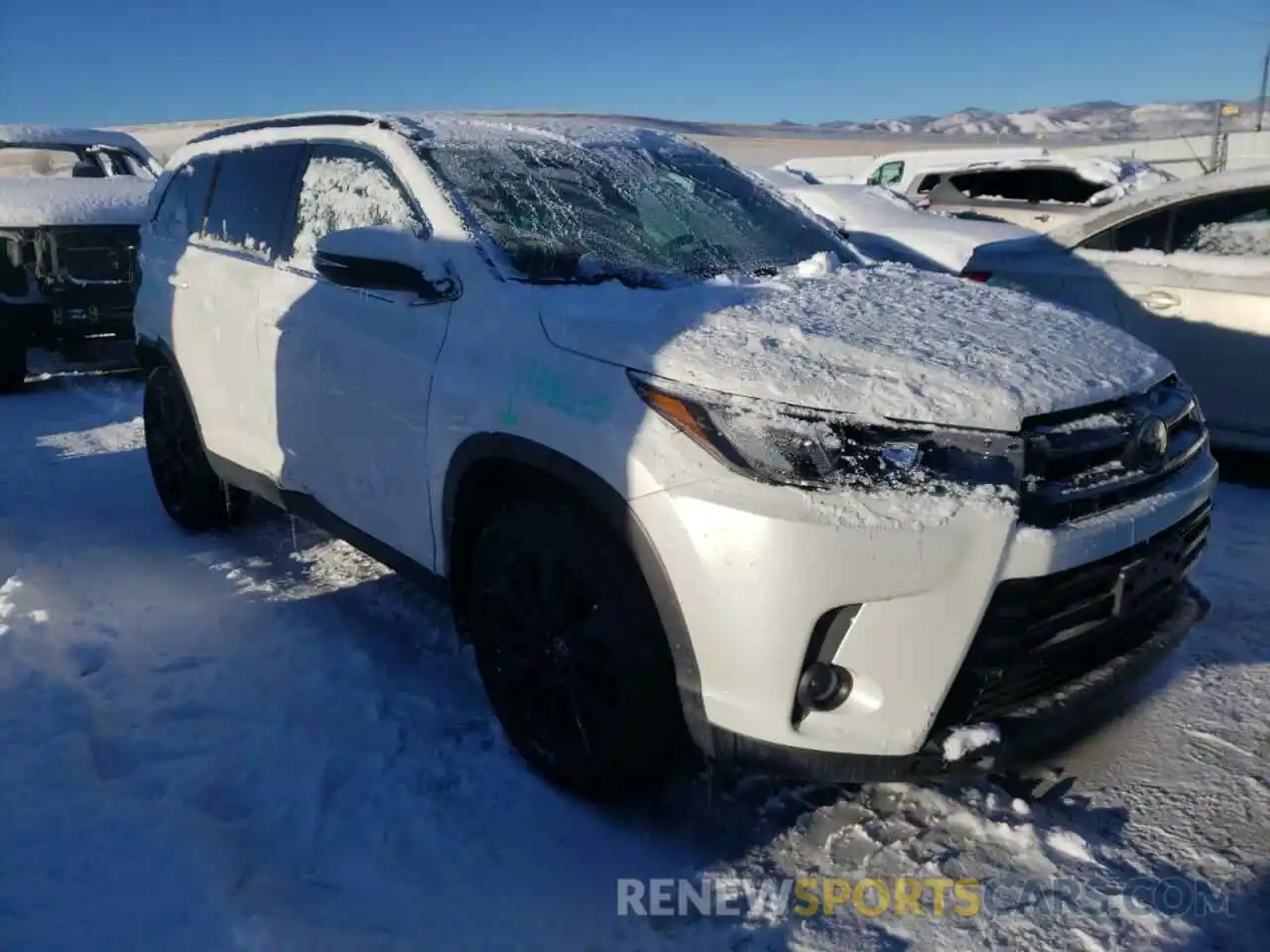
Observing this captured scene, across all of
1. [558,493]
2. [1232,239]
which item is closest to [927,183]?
[1232,239]

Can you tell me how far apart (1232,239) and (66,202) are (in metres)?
7.73

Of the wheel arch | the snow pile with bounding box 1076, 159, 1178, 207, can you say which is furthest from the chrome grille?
the snow pile with bounding box 1076, 159, 1178, 207

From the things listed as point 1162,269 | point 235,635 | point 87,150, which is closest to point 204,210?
point 235,635

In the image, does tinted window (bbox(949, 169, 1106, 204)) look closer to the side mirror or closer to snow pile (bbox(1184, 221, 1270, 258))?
snow pile (bbox(1184, 221, 1270, 258))

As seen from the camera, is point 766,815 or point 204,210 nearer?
point 766,815

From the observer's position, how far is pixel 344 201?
342 cm

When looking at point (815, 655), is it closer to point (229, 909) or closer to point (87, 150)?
point (229, 909)

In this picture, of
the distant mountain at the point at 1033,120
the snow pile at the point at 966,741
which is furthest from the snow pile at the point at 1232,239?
the distant mountain at the point at 1033,120

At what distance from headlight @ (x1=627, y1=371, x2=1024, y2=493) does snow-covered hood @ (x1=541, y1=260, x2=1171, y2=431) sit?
0.03 metres

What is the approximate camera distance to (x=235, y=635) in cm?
363

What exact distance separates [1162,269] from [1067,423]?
3439 mm

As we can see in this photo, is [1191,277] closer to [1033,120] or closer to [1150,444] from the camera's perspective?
[1150,444]

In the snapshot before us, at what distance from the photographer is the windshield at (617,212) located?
2.96 metres

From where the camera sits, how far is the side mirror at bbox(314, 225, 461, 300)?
111 inches
